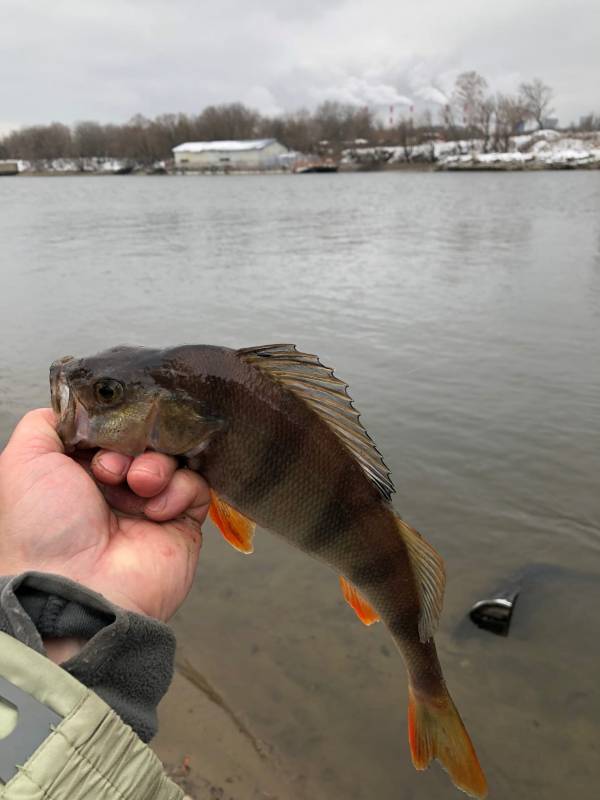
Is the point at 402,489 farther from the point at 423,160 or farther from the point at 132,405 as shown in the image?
the point at 423,160

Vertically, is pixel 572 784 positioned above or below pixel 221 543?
below

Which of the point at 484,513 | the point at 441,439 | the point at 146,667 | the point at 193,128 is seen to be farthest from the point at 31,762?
the point at 193,128

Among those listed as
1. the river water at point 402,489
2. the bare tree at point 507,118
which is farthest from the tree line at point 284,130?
the river water at point 402,489

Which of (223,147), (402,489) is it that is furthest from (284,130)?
(402,489)

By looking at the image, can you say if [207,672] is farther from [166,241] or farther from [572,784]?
[166,241]

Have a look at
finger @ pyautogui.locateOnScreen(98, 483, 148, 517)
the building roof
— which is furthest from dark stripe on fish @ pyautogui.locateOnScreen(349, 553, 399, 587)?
the building roof

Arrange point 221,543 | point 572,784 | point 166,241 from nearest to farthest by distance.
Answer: point 572,784 → point 221,543 → point 166,241

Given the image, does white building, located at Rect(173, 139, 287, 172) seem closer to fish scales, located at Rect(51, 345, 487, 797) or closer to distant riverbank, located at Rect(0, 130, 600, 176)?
distant riverbank, located at Rect(0, 130, 600, 176)
